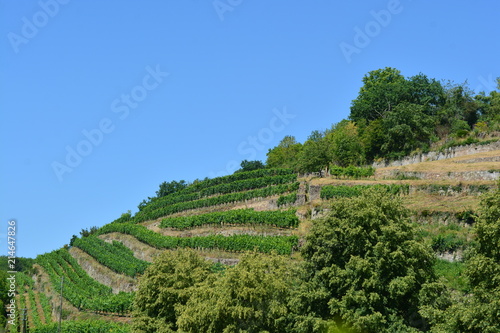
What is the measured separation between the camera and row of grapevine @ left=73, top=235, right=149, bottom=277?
62.4 m

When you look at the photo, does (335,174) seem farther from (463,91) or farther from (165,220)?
(463,91)

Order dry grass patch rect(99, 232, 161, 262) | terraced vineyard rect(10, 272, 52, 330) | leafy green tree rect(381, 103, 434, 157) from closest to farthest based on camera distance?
terraced vineyard rect(10, 272, 52, 330) < dry grass patch rect(99, 232, 161, 262) < leafy green tree rect(381, 103, 434, 157)

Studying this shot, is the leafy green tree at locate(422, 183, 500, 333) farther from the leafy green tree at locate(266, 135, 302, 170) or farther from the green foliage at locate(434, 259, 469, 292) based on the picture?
the leafy green tree at locate(266, 135, 302, 170)

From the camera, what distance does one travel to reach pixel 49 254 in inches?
3656

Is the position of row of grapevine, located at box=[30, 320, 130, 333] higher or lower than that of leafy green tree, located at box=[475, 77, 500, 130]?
lower

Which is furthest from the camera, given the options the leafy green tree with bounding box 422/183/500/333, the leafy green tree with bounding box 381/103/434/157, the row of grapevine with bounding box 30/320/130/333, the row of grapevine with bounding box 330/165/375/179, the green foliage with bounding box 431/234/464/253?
the leafy green tree with bounding box 381/103/434/157

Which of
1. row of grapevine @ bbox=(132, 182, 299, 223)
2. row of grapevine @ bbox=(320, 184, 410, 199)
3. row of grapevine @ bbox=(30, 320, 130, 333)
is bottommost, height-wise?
row of grapevine @ bbox=(30, 320, 130, 333)

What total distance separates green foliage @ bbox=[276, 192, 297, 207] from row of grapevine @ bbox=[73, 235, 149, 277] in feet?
48.9

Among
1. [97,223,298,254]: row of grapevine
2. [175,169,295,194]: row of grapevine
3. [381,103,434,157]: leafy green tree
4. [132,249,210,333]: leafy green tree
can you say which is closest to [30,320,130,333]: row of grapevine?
[132,249,210,333]: leafy green tree

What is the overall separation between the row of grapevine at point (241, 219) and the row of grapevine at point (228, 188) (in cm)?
893

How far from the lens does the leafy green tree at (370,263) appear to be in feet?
99.7

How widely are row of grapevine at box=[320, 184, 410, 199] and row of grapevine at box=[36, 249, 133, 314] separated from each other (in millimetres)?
19974

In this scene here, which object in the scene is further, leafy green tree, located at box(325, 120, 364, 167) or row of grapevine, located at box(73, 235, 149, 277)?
leafy green tree, located at box(325, 120, 364, 167)

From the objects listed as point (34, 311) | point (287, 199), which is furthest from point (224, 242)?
point (34, 311)
